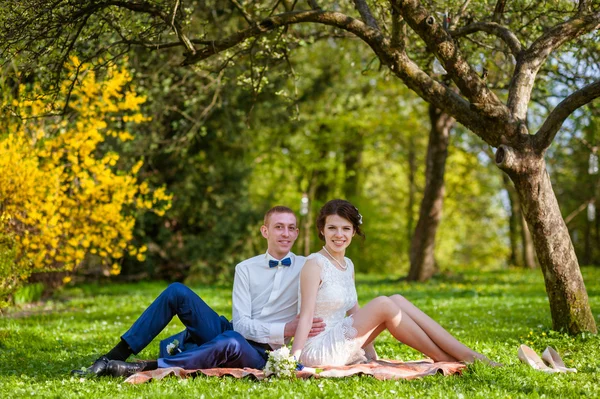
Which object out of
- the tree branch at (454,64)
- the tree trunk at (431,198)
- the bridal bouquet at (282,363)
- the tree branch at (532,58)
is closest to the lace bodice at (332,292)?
the bridal bouquet at (282,363)

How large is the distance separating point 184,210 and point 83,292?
13.5 ft

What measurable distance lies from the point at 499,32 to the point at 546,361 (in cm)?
382

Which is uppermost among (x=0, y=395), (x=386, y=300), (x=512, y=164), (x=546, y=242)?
(x=512, y=164)

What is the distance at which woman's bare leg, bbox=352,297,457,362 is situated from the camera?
567 cm

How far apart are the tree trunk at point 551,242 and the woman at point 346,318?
83.3 inches

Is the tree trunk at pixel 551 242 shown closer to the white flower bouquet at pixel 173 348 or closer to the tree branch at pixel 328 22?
the tree branch at pixel 328 22

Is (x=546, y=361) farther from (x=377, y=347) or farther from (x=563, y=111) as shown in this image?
(x=563, y=111)

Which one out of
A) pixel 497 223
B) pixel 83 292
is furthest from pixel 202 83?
pixel 497 223

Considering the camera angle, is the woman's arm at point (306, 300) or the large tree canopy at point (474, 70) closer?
the woman's arm at point (306, 300)

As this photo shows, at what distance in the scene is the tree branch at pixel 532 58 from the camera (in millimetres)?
7426

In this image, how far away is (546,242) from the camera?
735cm

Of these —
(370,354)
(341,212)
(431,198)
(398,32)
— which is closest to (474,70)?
(398,32)

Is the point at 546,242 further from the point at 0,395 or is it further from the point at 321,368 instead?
the point at 0,395

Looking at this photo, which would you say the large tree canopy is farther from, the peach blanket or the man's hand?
the man's hand
